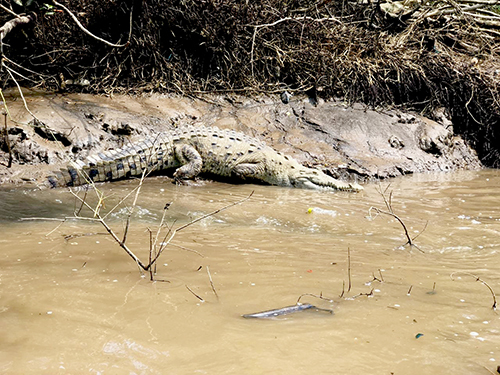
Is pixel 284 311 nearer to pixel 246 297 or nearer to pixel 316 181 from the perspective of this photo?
pixel 246 297

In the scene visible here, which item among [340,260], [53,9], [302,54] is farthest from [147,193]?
[302,54]

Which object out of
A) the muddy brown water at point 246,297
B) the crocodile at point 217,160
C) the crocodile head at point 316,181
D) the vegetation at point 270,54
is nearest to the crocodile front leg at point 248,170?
the crocodile at point 217,160

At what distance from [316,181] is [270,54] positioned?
11.1ft

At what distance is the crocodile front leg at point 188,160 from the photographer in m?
6.55

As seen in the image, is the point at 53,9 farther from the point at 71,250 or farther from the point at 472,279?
the point at 472,279

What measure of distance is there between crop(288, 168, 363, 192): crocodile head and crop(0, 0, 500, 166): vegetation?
8.12 feet

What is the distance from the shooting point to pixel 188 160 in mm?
6680

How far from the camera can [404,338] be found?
7.61ft

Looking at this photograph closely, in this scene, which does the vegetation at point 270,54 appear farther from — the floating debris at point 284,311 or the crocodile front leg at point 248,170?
the floating debris at point 284,311

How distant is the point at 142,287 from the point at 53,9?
624 centimetres

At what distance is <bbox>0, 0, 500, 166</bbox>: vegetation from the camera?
26.2ft

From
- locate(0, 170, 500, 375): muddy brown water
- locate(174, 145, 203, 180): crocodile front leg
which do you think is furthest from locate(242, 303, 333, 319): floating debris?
locate(174, 145, 203, 180): crocodile front leg

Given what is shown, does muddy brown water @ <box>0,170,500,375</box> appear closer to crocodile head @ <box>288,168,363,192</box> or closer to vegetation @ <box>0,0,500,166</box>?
crocodile head @ <box>288,168,363,192</box>

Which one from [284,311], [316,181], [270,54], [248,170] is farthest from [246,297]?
[270,54]
